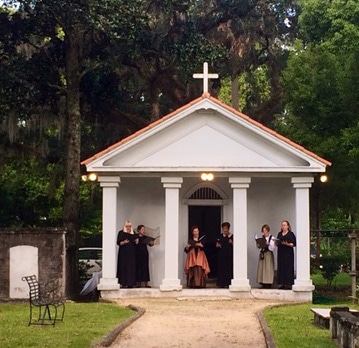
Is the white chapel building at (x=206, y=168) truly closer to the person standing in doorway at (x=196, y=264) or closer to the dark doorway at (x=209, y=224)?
the person standing in doorway at (x=196, y=264)

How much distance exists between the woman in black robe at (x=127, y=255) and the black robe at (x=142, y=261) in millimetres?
229

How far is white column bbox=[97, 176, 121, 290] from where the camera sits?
67.1ft

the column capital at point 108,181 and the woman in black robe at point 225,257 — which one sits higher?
the column capital at point 108,181

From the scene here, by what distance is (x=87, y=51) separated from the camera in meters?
26.8

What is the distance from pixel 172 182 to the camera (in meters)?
20.7

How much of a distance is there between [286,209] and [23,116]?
10.0 meters

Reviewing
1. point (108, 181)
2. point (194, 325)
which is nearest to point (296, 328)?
point (194, 325)

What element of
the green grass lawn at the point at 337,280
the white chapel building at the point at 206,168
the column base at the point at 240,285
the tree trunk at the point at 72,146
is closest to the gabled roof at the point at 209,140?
the white chapel building at the point at 206,168

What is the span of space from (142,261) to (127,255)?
1.86ft

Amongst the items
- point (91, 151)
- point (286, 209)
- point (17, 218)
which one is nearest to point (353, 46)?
point (286, 209)

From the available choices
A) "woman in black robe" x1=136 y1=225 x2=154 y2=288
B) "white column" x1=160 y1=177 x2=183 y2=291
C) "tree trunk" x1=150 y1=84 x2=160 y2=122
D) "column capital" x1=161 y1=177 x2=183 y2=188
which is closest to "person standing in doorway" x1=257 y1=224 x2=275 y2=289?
"white column" x1=160 y1=177 x2=183 y2=291

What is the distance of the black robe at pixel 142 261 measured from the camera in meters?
21.0

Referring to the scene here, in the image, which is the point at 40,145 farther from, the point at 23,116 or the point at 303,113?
the point at 303,113

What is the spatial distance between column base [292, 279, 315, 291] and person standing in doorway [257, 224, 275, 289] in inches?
28.5
